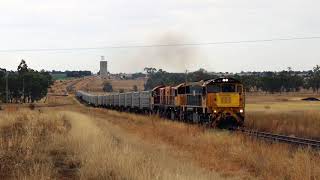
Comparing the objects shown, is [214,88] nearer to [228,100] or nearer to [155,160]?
[228,100]

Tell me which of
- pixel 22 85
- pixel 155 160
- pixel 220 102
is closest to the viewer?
pixel 155 160

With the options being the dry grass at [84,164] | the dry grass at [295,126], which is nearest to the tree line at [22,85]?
the dry grass at [295,126]

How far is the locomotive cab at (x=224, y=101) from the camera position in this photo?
34.5m

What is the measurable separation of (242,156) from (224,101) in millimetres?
15411

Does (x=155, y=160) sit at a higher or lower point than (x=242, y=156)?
higher

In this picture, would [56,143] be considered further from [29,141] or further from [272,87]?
[272,87]

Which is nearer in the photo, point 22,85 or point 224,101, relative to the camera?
point 224,101

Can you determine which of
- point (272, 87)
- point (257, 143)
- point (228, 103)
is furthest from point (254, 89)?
point (257, 143)

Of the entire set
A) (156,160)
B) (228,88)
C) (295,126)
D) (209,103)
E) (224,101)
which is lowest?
(295,126)

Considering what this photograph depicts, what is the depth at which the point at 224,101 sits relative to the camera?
34.9 m

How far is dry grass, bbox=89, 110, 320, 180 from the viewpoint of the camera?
15719 mm

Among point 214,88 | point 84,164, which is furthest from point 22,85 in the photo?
point 84,164

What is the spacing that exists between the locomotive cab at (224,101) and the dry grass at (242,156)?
5.65m

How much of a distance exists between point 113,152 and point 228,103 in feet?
64.4
